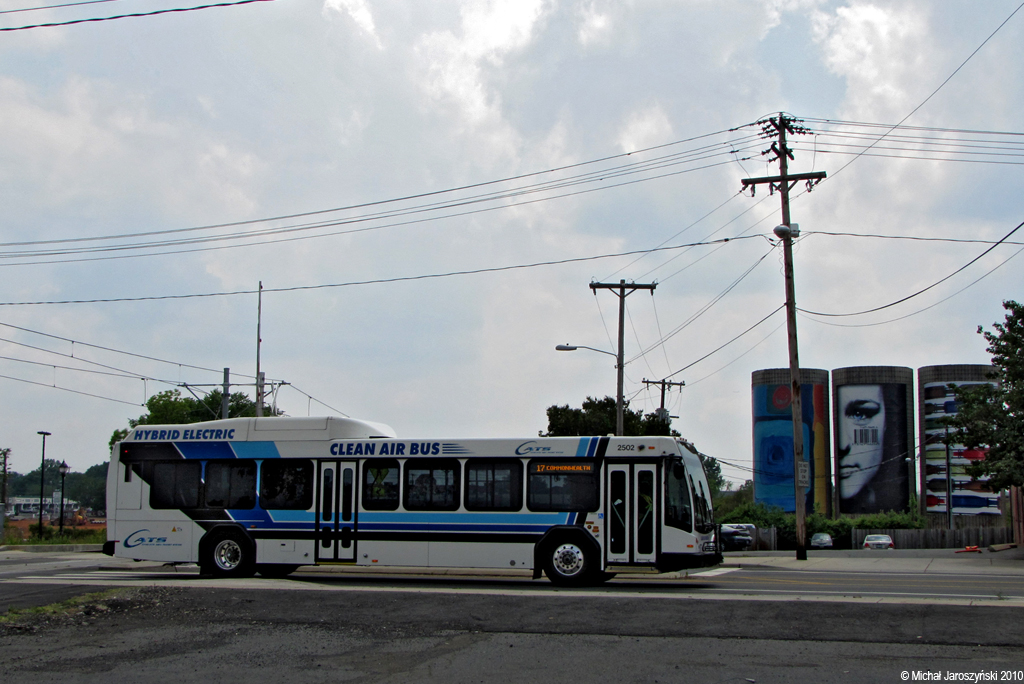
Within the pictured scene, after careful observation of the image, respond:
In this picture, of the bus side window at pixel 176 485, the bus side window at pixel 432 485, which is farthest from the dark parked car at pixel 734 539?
the bus side window at pixel 176 485

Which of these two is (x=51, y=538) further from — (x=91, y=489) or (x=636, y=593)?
(x=91, y=489)

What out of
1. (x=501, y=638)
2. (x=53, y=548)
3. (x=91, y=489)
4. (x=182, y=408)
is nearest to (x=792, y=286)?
(x=501, y=638)

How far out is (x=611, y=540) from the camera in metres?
16.9

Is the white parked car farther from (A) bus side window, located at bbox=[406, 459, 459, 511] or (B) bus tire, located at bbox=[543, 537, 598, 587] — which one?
(A) bus side window, located at bbox=[406, 459, 459, 511]

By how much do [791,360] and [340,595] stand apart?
1737cm

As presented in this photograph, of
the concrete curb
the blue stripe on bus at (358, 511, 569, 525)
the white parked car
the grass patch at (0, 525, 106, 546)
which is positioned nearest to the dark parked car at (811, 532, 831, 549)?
the white parked car

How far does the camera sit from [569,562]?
17.0 meters

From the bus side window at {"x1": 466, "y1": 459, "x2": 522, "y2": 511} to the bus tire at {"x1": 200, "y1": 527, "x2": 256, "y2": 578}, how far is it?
455 centimetres

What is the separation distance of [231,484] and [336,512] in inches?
92.2

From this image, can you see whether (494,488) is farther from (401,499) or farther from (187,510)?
(187,510)

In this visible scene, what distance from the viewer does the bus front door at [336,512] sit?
18203 millimetres

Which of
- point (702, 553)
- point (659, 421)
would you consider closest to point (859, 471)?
point (659, 421)

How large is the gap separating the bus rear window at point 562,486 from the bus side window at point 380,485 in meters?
2.62

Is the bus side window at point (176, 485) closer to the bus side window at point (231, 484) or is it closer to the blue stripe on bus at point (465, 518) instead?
the bus side window at point (231, 484)
